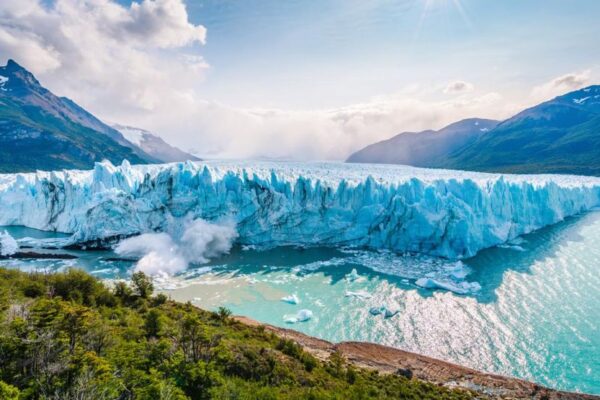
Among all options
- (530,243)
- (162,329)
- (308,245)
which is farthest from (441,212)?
(162,329)

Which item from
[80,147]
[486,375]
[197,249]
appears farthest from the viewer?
[80,147]

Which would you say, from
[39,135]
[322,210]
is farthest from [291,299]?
[39,135]

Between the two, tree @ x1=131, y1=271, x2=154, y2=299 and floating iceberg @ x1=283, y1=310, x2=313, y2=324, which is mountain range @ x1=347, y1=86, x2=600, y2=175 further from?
tree @ x1=131, y1=271, x2=154, y2=299

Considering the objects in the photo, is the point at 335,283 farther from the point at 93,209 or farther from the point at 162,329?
the point at 93,209

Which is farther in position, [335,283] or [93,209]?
[93,209]

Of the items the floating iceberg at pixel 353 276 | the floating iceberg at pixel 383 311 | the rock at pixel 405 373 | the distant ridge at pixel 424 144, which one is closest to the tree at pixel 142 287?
the floating iceberg at pixel 383 311

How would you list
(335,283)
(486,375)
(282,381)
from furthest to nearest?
(335,283) → (486,375) → (282,381)

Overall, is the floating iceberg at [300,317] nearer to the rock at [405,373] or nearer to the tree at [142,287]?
the rock at [405,373]
